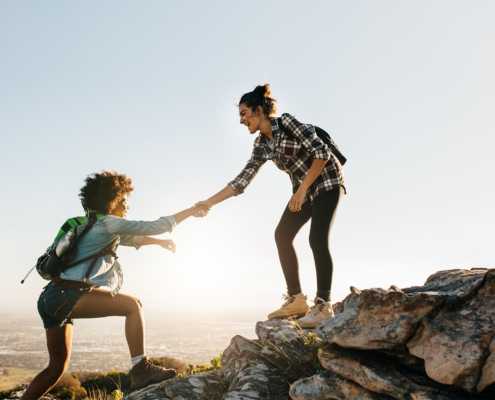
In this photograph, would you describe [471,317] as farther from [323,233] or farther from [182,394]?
[182,394]

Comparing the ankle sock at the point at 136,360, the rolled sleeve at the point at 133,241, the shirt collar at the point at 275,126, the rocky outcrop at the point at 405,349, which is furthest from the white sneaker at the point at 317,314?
the rolled sleeve at the point at 133,241

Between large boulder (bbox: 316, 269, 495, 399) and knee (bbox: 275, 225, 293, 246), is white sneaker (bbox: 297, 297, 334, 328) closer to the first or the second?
knee (bbox: 275, 225, 293, 246)

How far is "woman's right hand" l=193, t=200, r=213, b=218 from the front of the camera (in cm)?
595

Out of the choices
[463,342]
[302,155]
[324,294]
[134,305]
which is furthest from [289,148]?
[463,342]

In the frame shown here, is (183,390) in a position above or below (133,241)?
below

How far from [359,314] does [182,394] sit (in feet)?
6.90

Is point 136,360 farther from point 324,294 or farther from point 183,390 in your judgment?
point 324,294

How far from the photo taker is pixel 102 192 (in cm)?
504

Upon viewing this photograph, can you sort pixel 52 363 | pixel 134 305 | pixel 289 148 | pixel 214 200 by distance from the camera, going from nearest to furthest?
1. pixel 52 363
2. pixel 134 305
3. pixel 289 148
4. pixel 214 200

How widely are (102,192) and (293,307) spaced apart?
2850mm

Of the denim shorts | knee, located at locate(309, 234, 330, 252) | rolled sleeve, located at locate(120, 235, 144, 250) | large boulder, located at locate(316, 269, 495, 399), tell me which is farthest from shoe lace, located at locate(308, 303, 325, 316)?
the denim shorts

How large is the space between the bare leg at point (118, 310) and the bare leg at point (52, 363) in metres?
0.24

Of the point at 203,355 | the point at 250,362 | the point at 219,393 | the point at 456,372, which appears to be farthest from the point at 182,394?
the point at 203,355

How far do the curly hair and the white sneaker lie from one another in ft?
9.15
